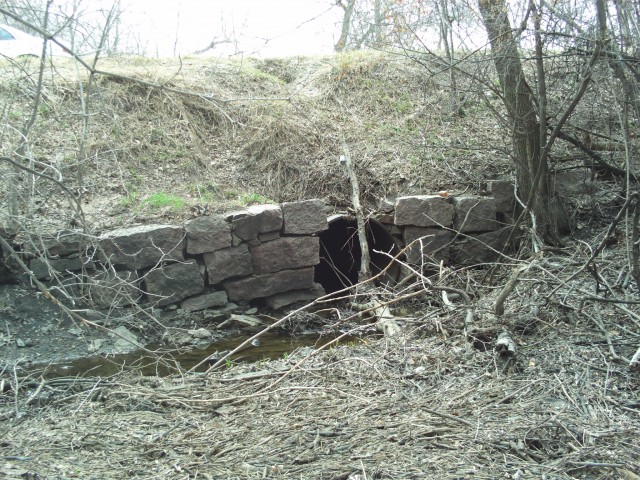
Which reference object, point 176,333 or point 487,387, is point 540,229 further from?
point 176,333

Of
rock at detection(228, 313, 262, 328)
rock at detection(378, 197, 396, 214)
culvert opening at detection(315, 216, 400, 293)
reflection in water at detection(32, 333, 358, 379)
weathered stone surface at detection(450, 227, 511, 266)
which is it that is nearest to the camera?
reflection in water at detection(32, 333, 358, 379)

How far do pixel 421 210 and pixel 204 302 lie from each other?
3.09 meters

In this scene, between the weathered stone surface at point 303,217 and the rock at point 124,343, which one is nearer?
the rock at point 124,343

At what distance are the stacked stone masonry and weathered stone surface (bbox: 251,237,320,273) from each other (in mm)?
13

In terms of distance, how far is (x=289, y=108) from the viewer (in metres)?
10.7

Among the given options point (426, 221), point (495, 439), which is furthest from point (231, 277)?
point (495, 439)

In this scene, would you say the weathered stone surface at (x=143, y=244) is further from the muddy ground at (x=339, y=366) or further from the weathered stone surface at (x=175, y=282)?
the muddy ground at (x=339, y=366)

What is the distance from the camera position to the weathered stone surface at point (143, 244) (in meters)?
7.48

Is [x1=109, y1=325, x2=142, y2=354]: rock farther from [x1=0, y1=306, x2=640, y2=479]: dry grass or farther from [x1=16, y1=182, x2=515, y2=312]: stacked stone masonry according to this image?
[x1=0, y1=306, x2=640, y2=479]: dry grass

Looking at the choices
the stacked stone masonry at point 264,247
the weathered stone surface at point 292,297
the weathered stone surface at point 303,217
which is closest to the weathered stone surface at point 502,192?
the stacked stone masonry at point 264,247

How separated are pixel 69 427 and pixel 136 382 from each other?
873 mm

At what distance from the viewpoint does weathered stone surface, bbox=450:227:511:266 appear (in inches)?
339

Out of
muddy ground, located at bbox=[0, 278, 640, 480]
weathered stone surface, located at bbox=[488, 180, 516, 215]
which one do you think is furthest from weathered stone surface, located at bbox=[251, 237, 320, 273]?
muddy ground, located at bbox=[0, 278, 640, 480]

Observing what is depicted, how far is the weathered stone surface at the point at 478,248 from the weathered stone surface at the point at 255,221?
245 cm
